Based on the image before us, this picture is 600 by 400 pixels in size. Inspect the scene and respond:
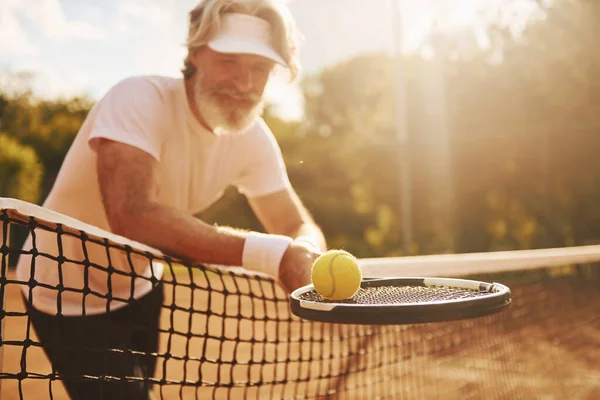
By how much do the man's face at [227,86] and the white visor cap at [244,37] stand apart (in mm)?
38

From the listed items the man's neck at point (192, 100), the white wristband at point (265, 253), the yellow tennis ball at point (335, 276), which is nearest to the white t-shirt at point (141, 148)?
the man's neck at point (192, 100)

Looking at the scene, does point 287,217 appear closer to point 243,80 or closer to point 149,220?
point 243,80

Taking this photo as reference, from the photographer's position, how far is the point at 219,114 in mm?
1936

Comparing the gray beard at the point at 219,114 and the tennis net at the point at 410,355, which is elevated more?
the gray beard at the point at 219,114

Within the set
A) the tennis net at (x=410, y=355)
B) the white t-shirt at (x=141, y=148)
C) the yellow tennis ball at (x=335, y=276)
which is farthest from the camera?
the tennis net at (x=410, y=355)

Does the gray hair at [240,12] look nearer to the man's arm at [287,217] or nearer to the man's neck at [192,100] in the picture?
the man's neck at [192,100]

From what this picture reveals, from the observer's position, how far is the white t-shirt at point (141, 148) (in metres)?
1.74

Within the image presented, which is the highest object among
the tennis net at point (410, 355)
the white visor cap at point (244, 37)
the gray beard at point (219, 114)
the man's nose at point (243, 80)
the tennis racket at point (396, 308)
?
the white visor cap at point (244, 37)

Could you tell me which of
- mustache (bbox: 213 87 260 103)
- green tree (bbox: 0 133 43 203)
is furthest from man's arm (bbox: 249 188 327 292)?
green tree (bbox: 0 133 43 203)

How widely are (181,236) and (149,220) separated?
9cm

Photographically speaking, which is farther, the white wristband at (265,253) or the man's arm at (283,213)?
the man's arm at (283,213)

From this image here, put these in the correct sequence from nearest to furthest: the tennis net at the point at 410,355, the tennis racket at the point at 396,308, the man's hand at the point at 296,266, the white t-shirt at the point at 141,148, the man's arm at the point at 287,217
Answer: the tennis racket at the point at 396,308 → the man's hand at the point at 296,266 → the white t-shirt at the point at 141,148 → the man's arm at the point at 287,217 → the tennis net at the point at 410,355

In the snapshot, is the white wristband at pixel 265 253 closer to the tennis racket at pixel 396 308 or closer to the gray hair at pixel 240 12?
the tennis racket at pixel 396 308

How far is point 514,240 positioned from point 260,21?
11427 mm
